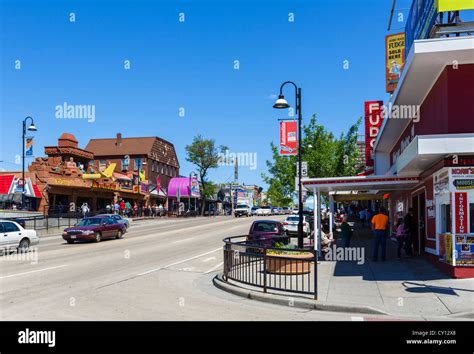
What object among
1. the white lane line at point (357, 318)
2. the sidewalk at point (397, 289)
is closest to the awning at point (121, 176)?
the sidewalk at point (397, 289)

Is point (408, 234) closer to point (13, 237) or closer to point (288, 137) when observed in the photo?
point (288, 137)

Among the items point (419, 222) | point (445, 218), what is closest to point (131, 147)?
point (419, 222)

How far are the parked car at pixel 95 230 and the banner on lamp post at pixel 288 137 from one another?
1201cm

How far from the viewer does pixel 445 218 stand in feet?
43.0

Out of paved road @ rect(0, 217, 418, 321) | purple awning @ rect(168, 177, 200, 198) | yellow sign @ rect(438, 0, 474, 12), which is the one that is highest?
yellow sign @ rect(438, 0, 474, 12)

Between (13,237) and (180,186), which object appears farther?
(180,186)

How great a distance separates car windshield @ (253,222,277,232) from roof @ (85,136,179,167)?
4401 cm

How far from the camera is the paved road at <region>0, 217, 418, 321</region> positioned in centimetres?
864

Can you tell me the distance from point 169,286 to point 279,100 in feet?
26.3

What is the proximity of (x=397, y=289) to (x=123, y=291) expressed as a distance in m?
6.34

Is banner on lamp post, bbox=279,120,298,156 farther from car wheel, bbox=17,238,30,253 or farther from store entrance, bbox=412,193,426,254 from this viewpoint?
car wheel, bbox=17,238,30,253

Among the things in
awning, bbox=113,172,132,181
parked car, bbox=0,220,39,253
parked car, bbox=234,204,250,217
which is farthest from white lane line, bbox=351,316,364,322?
parked car, bbox=234,204,250,217
